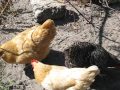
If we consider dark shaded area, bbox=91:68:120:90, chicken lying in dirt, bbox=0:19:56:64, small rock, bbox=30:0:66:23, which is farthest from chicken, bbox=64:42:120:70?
small rock, bbox=30:0:66:23

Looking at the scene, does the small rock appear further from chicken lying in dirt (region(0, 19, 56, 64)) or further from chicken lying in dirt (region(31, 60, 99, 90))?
chicken lying in dirt (region(31, 60, 99, 90))

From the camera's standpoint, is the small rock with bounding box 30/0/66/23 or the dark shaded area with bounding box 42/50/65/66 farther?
the small rock with bounding box 30/0/66/23

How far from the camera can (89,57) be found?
4.01 metres

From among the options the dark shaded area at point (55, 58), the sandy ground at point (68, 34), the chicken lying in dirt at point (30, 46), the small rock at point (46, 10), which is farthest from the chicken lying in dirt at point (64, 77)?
the small rock at point (46, 10)

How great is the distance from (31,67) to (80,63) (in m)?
0.64

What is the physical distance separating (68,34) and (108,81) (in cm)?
90

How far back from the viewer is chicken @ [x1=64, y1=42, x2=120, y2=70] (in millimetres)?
3988

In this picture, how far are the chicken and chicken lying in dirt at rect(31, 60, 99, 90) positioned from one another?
0.70 feet

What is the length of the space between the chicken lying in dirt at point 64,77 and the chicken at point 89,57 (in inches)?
8.4

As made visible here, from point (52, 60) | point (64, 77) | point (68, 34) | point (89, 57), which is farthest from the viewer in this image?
point (68, 34)

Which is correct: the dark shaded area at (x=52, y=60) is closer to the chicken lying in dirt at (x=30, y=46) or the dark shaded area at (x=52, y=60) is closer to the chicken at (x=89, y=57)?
the chicken lying in dirt at (x=30, y=46)

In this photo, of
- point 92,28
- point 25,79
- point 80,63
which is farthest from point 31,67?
point 92,28

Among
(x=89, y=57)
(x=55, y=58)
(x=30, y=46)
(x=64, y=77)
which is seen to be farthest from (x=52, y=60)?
(x=64, y=77)

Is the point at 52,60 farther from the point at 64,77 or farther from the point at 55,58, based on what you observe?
the point at 64,77
